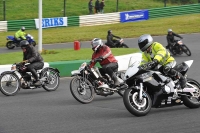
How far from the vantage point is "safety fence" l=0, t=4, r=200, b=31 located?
3653 centimetres

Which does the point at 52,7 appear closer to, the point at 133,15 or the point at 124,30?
the point at 133,15

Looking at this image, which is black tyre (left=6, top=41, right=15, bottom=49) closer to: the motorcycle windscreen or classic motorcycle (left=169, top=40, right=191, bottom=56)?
classic motorcycle (left=169, top=40, right=191, bottom=56)

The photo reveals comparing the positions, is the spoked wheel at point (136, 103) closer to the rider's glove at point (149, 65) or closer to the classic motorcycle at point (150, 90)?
the classic motorcycle at point (150, 90)

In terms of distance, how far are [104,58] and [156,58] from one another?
10.8ft

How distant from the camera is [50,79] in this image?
1525cm

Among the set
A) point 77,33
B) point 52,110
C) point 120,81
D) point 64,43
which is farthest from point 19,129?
point 77,33

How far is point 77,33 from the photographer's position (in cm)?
3562

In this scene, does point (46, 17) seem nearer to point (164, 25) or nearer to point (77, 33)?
point (77, 33)

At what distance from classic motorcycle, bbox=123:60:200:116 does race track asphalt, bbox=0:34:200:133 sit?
7.8 inches

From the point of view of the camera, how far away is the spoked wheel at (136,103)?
390 inches

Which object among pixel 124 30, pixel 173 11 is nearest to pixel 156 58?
pixel 124 30

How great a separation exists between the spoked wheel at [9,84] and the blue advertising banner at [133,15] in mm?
26052

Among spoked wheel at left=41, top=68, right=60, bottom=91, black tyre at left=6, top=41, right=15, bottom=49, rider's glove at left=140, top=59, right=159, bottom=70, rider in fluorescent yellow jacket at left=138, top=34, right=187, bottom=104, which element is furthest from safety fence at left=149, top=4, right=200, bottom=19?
rider's glove at left=140, top=59, right=159, bottom=70

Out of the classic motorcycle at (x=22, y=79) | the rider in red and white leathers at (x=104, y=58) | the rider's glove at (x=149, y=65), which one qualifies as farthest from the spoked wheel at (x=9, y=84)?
the rider's glove at (x=149, y=65)
